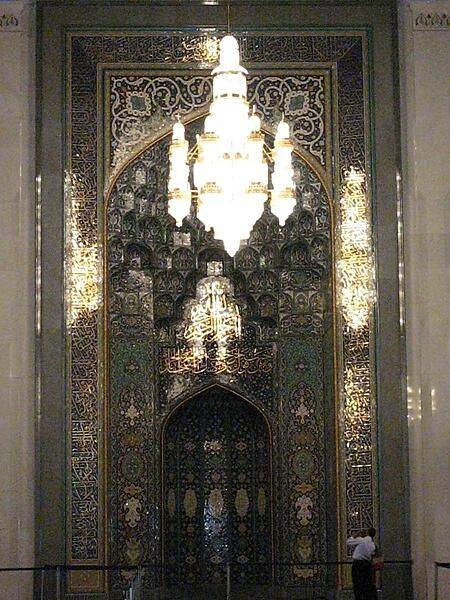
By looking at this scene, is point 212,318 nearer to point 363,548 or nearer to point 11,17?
point 363,548

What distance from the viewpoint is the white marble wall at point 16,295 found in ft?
30.0

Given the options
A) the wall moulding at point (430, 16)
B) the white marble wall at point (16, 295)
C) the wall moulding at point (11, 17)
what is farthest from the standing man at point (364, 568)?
the wall moulding at point (11, 17)

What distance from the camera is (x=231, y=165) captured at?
295 inches

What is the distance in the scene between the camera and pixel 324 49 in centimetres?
1005

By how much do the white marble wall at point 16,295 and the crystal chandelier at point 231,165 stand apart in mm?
1974

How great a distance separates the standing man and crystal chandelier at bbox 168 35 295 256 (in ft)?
7.71

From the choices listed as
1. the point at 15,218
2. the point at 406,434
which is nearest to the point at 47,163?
the point at 15,218

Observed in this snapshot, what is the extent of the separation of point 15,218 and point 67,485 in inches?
75.4

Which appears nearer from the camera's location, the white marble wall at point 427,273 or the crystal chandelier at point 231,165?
the crystal chandelier at point 231,165

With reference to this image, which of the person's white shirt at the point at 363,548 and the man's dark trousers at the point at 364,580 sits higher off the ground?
the person's white shirt at the point at 363,548

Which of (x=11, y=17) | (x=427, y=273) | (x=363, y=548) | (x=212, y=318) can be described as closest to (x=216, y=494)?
(x=212, y=318)

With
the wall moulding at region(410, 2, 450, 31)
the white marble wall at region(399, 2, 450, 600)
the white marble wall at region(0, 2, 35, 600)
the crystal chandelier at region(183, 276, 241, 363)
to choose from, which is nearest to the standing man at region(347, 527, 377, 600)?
the white marble wall at region(399, 2, 450, 600)

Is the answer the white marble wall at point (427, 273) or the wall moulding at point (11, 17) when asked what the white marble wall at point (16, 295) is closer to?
the wall moulding at point (11, 17)

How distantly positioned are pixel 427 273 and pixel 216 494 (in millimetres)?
2466
